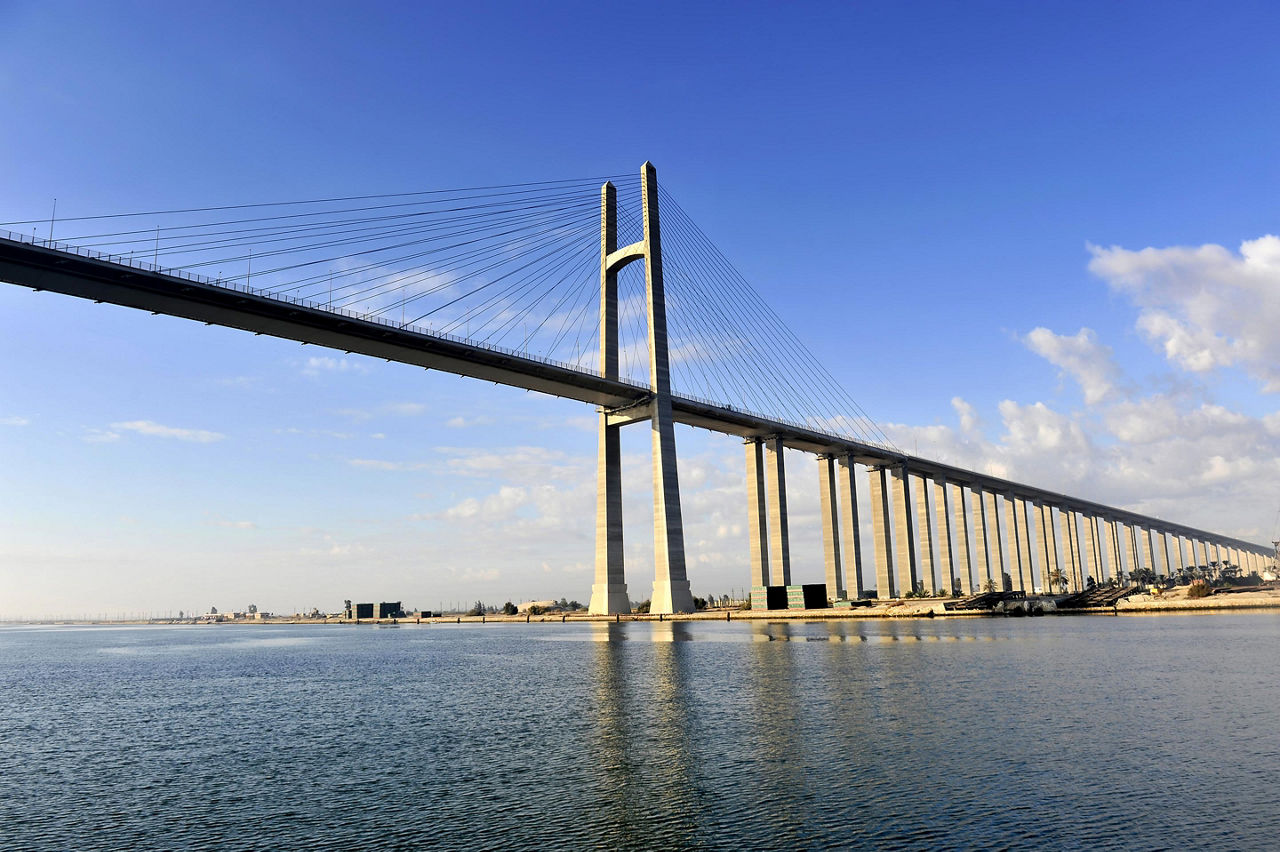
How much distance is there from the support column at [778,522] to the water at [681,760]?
233ft

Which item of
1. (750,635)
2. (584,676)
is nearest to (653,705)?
(584,676)

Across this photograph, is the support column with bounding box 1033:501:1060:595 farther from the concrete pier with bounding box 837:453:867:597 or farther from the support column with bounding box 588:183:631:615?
the support column with bounding box 588:183:631:615

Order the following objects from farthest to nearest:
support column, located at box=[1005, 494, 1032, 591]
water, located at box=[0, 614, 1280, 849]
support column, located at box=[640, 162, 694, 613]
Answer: support column, located at box=[1005, 494, 1032, 591], support column, located at box=[640, 162, 694, 613], water, located at box=[0, 614, 1280, 849]

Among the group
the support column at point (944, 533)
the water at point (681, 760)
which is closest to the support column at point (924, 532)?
the support column at point (944, 533)

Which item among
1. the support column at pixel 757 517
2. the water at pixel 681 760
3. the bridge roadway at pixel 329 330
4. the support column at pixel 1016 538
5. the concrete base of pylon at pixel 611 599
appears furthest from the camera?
the support column at pixel 1016 538

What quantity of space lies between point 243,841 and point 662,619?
281 feet

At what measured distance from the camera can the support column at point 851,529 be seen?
4932 inches

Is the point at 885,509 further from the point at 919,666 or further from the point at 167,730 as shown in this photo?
the point at 167,730

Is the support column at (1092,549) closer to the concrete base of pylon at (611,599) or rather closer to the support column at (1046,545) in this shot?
the support column at (1046,545)

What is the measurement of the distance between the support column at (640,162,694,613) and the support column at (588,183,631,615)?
528 centimetres

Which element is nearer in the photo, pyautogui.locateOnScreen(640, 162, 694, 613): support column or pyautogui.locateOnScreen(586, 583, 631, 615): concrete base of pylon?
pyautogui.locateOnScreen(640, 162, 694, 613): support column

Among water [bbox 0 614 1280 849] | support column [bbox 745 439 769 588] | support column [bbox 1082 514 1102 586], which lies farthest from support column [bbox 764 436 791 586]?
support column [bbox 1082 514 1102 586]

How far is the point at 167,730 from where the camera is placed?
2950 cm

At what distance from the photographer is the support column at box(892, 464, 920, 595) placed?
136 meters
